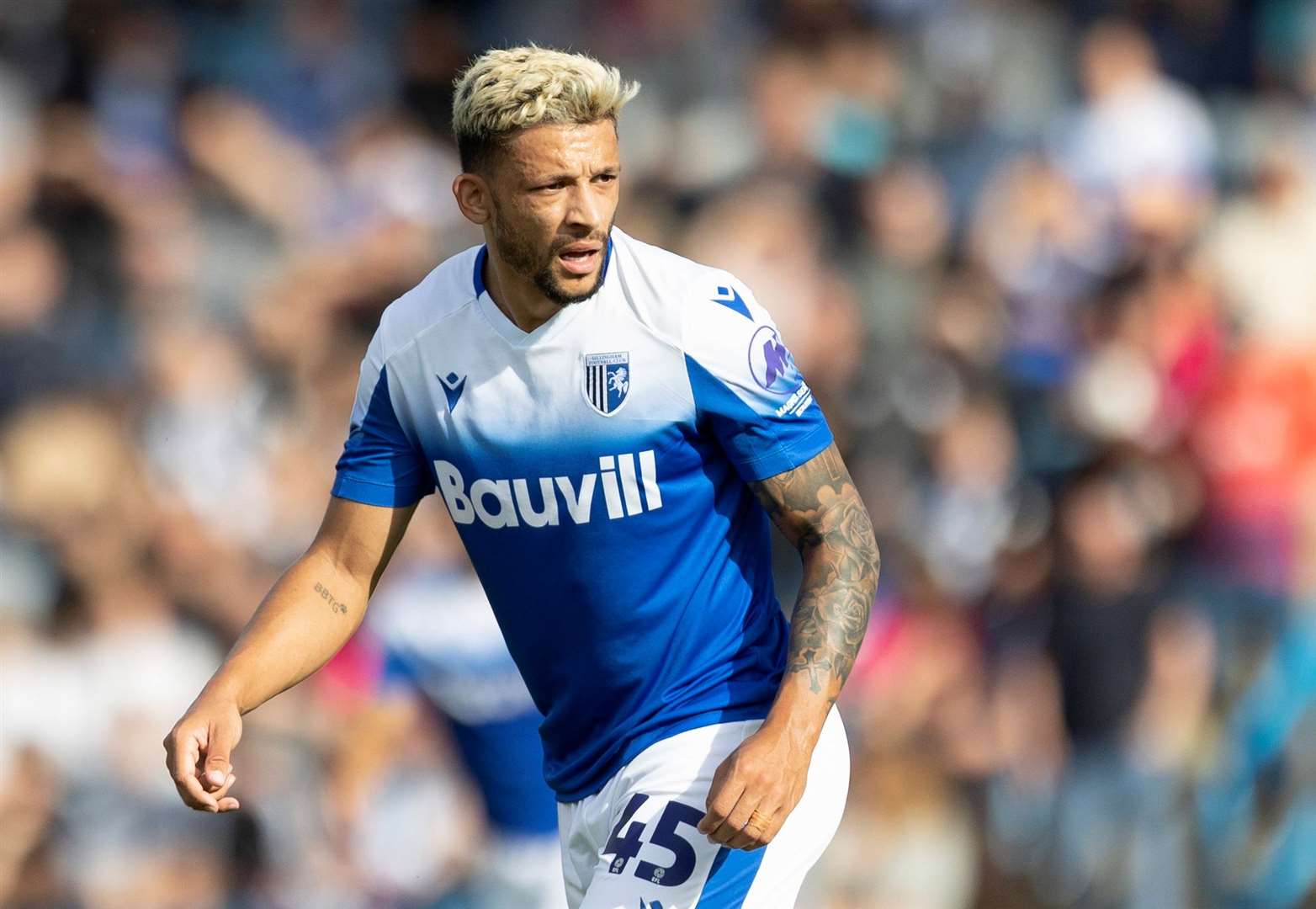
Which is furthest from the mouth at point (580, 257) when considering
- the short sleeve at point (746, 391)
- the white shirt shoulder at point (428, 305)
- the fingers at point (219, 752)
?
the fingers at point (219, 752)

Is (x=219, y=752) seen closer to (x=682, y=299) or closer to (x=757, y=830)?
(x=757, y=830)

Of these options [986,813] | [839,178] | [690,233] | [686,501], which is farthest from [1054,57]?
[686,501]

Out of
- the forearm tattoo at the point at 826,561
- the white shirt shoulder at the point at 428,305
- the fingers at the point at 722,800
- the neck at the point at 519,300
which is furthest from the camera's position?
the white shirt shoulder at the point at 428,305

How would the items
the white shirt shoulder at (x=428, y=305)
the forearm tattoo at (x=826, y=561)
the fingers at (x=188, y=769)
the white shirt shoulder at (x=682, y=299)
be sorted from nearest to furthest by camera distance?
the fingers at (x=188, y=769), the forearm tattoo at (x=826, y=561), the white shirt shoulder at (x=682, y=299), the white shirt shoulder at (x=428, y=305)

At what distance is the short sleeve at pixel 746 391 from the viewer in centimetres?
381

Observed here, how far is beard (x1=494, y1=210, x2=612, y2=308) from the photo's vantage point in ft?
12.6

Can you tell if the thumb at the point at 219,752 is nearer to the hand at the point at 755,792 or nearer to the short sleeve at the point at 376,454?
the short sleeve at the point at 376,454

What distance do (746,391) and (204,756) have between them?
52.5 inches

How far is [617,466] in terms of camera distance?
3916mm

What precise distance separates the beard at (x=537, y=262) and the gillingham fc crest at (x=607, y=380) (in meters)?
0.14

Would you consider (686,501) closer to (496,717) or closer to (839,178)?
(496,717)

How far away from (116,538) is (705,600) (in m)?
4.54

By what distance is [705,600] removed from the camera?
13.1 feet

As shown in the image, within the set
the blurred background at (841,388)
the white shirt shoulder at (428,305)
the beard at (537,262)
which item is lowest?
the blurred background at (841,388)
